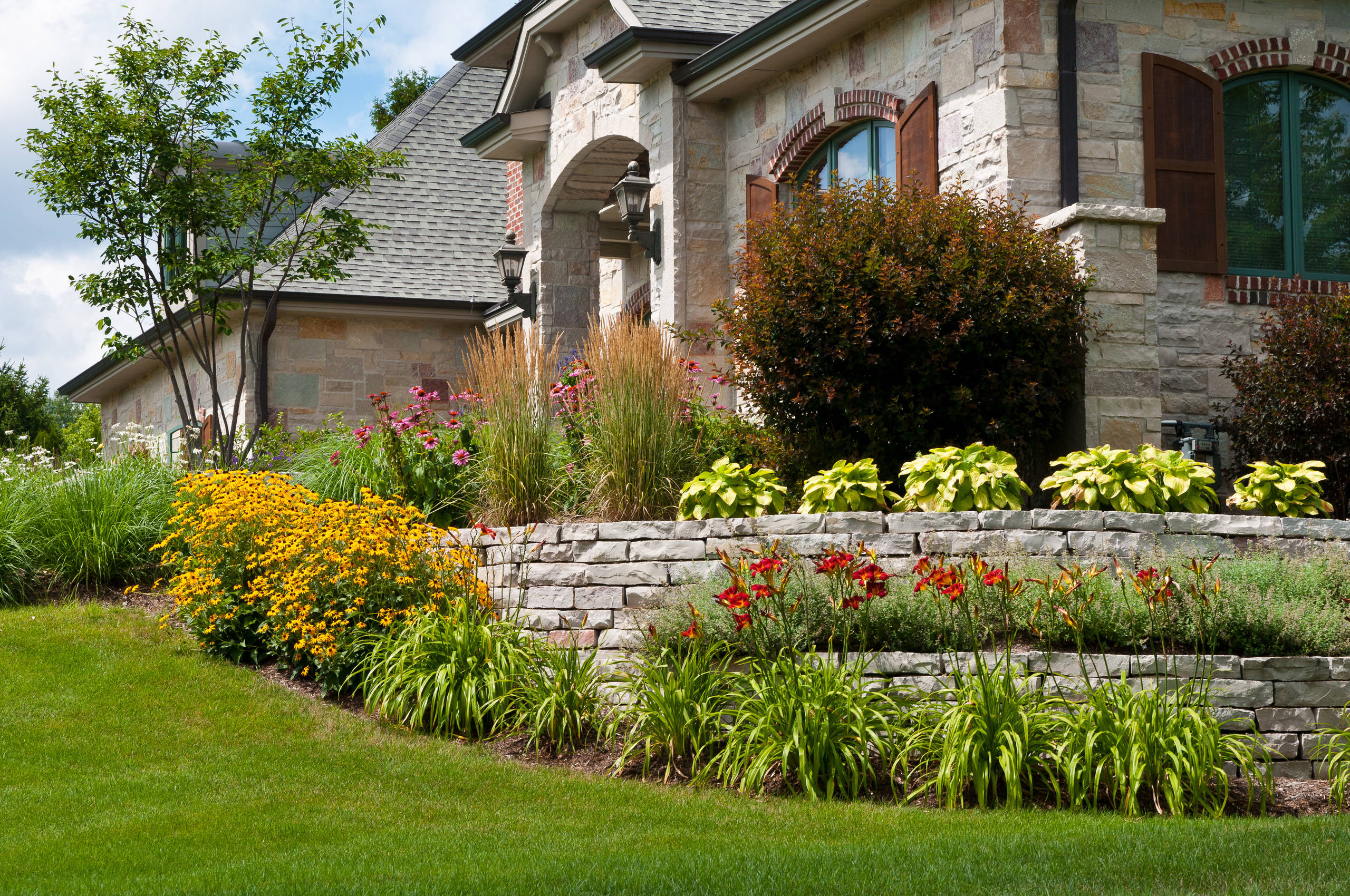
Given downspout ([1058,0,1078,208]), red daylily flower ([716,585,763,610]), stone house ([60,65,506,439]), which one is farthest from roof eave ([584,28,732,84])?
red daylily flower ([716,585,763,610])

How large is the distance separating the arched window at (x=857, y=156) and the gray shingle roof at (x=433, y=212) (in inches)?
239

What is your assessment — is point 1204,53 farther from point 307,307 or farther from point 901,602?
point 307,307

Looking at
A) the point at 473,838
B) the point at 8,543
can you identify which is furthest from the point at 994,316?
the point at 8,543

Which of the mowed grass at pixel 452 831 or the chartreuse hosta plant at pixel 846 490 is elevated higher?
the chartreuse hosta plant at pixel 846 490

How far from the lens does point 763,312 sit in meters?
8.54

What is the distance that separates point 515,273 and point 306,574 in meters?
7.49

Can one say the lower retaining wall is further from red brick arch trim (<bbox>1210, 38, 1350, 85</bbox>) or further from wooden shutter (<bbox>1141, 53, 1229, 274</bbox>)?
red brick arch trim (<bbox>1210, 38, 1350, 85</bbox>)

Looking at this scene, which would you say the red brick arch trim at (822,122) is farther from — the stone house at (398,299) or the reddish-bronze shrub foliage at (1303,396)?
the stone house at (398,299)

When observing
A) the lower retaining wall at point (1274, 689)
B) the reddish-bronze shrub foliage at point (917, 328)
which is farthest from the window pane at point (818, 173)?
the lower retaining wall at point (1274, 689)

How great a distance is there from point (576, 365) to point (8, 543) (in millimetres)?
4569

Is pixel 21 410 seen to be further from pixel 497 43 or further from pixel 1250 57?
pixel 1250 57

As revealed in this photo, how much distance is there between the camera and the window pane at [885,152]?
10.8 meters

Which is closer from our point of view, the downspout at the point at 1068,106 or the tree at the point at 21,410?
the downspout at the point at 1068,106

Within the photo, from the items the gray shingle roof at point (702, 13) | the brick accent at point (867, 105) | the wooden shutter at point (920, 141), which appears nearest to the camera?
A: the wooden shutter at point (920, 141)
